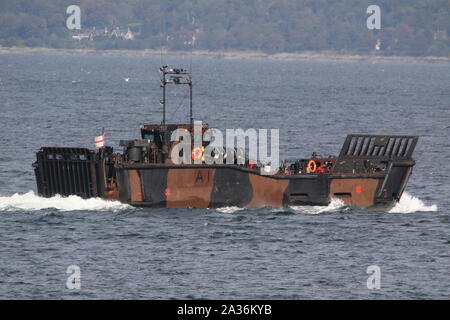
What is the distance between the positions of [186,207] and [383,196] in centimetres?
882

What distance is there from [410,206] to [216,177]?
1055 cm

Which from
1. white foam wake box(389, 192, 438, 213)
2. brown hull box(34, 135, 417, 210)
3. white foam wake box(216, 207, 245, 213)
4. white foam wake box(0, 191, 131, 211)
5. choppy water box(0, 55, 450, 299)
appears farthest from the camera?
white foam wake box(389, 192, 438, 213)

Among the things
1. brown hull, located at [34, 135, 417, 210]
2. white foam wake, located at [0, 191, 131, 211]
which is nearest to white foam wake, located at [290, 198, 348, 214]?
brown hull, located at [34, 135, 417, 210]

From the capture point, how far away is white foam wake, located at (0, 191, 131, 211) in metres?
53.9

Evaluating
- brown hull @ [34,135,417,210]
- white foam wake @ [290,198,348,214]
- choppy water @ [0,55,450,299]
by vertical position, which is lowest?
choppy water @ [0,55,450,299]

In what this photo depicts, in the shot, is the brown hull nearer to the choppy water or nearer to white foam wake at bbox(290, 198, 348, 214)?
white foam wake at bbox(290, 198, 348, 214)

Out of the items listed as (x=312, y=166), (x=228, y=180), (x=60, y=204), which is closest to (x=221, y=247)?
(x=228, y=180)

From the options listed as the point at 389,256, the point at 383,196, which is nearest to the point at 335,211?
the point at 383,196

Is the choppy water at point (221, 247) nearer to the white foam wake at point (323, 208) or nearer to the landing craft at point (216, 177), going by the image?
the white foam wake at point (323, 208)

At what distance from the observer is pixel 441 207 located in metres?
59.4

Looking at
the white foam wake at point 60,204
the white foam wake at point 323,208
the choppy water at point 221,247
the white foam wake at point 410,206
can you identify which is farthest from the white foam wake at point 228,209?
the white foam wake at point 410,206

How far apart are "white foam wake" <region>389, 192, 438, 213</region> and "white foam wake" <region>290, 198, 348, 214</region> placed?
9.34 ft

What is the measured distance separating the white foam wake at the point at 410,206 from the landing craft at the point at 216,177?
4.64 ft
